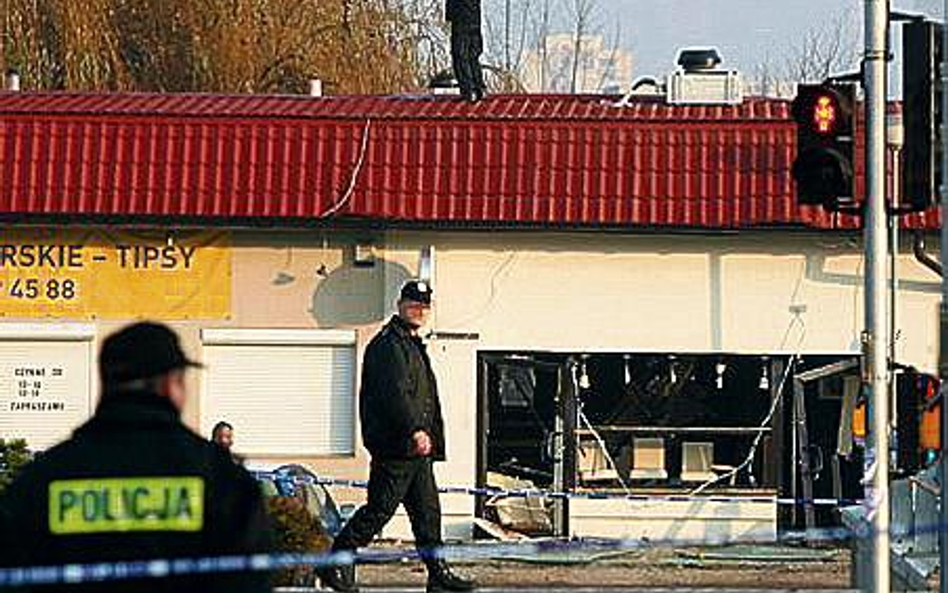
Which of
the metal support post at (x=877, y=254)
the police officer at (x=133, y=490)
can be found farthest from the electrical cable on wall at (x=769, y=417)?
the police officer at (x=133, y=490)

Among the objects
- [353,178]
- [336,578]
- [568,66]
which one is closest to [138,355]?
[336,578]

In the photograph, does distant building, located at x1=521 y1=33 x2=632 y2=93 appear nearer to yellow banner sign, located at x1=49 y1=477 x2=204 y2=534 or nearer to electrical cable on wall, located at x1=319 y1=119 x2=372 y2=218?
electrical cable on wall, located at x1=319 y1=119 x2=372 y2=218

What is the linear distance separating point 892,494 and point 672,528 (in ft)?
24.3

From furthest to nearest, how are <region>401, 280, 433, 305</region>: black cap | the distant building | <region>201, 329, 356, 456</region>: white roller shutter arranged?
the distant building, <region>201, 329, 356, 456</region>: white roller shutter, <region>401, 280, 433, 305</region>: black cap

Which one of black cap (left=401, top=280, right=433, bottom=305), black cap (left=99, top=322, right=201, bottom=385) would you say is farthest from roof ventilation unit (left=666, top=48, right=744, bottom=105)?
black cap (left=99, top=322, right=201, bottom=385)

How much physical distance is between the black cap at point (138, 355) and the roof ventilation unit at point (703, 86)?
15709 millimetres

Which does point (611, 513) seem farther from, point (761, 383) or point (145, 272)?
point (145, 272)

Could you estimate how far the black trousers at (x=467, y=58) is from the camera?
71.1ft

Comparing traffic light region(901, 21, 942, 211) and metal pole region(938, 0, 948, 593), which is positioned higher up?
traffic light region(901, 21, 942, 211)

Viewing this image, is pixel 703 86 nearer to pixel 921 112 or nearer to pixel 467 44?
pixel 467 44

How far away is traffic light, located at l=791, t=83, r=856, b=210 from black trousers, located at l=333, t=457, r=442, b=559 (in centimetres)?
282

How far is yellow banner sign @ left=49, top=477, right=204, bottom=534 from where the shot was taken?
6293 mm

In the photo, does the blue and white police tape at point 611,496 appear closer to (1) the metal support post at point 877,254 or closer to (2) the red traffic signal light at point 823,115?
(2) the red traffic signal light at point 823,115

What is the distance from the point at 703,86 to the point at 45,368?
6858 millimetres
